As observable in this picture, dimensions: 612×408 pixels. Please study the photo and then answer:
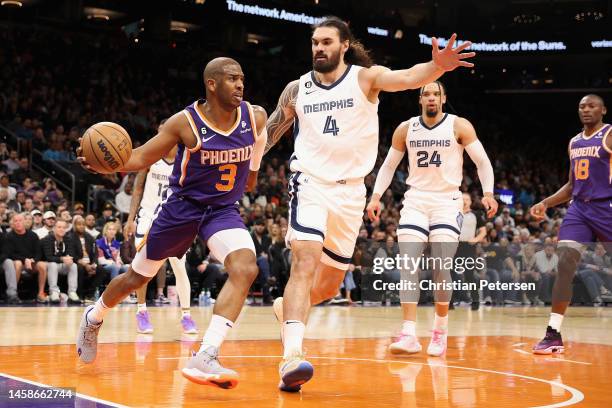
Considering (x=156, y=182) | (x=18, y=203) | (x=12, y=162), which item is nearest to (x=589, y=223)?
(x=156, y=182)

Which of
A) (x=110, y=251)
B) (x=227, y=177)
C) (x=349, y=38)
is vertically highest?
(x=349, y=38)

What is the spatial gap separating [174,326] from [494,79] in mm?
28509

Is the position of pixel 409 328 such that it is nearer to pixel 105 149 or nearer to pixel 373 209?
pixel 373 209

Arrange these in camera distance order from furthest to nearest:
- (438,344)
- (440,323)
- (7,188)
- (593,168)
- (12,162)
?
(12,162)
(7,188)
(593,168)
(440,323)
(438,344)

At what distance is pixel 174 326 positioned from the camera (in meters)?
10.1

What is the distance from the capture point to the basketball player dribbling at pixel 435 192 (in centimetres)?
797

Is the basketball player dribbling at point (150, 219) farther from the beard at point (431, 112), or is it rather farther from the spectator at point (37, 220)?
the spectator at point (37, 220)

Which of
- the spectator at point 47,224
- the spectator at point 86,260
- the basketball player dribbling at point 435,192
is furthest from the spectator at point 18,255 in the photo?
the basketball player dribbling at point 435,192

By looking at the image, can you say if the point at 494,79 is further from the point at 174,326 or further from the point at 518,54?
the point at 174,326

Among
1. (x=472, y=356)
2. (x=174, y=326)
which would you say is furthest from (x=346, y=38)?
(x=174, y=326)

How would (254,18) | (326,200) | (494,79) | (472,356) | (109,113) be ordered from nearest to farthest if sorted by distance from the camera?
(326,200) → (472,356) → (109,113) → (254,18) → (494,79)

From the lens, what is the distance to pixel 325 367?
6520 mm

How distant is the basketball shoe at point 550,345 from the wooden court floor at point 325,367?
139mm

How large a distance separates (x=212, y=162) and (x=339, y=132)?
2.81 ft
